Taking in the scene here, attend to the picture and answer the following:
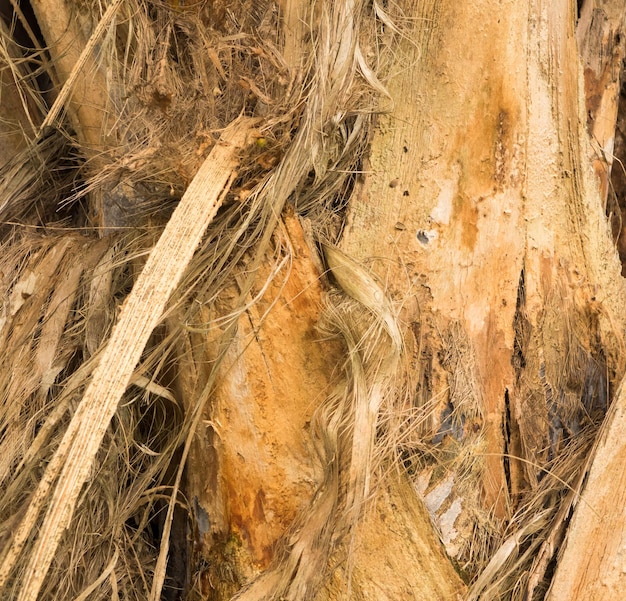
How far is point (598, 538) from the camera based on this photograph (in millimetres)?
992

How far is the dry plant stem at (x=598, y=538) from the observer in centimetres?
98

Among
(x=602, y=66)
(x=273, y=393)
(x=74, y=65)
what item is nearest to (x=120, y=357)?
(x=273, y=393)

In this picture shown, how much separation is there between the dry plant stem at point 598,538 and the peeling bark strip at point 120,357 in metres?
0.63

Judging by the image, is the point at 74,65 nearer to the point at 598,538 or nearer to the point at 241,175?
the point at 241,175

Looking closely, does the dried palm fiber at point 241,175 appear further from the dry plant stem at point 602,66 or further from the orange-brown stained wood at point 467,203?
the dry plant stem at point 602,66

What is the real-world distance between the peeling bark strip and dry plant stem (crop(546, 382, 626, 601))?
628mm

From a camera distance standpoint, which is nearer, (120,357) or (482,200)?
(120,357)

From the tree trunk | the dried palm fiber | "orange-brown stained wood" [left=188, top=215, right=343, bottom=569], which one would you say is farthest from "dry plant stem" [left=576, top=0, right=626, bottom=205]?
"orange-brown stained wood" [left=188, top=215, right=343, bottom=569]

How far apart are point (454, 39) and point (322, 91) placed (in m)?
0.22

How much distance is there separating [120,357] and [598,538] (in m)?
0.68

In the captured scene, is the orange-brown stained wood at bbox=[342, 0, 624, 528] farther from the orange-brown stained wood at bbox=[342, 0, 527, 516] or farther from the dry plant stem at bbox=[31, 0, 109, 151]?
the dry plant stem at bbox=[31, 0, 109, 151]

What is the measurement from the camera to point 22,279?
46.7 inches

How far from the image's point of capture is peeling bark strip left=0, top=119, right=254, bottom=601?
2.64 feet

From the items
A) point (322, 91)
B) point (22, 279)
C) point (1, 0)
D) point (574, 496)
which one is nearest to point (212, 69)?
point (322, 91)
